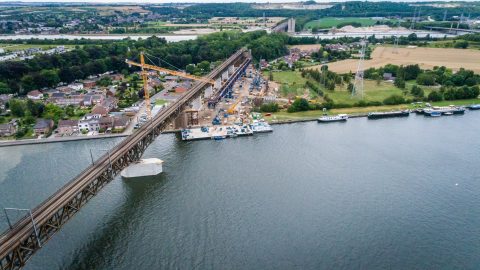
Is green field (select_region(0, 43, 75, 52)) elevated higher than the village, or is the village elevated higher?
green field (select_region(0, 43, 75, 52))

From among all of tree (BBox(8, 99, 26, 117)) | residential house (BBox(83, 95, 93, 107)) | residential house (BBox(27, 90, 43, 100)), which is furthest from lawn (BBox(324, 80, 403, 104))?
residential house (BBox(27, 90, 43, 100))

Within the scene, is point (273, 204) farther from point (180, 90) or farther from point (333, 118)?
point (180, 90)

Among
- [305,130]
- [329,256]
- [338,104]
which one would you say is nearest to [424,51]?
[338,104]

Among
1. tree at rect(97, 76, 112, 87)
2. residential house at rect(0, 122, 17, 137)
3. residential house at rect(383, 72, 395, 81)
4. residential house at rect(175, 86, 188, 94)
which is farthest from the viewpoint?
residential house at rect(383, 72, 395, 81)

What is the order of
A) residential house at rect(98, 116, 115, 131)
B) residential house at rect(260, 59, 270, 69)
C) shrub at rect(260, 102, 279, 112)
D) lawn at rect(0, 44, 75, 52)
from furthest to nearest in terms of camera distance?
1. lawn at rect(0, 44, 75, 52)
2. residential house at rect(260, 59, 270, 69)
3. shrub at rect(260, 102, 279, 112)
4. residential house at rect(98, 116, 115, 131)

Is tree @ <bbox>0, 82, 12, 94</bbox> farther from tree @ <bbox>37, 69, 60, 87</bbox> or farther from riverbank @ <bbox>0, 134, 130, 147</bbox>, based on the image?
riverbank @ <bbox>0, 134, 130, 147</bbox>

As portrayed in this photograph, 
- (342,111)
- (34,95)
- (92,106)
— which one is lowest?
(342,111)

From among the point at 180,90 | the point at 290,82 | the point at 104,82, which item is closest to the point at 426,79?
the point at 290,82
